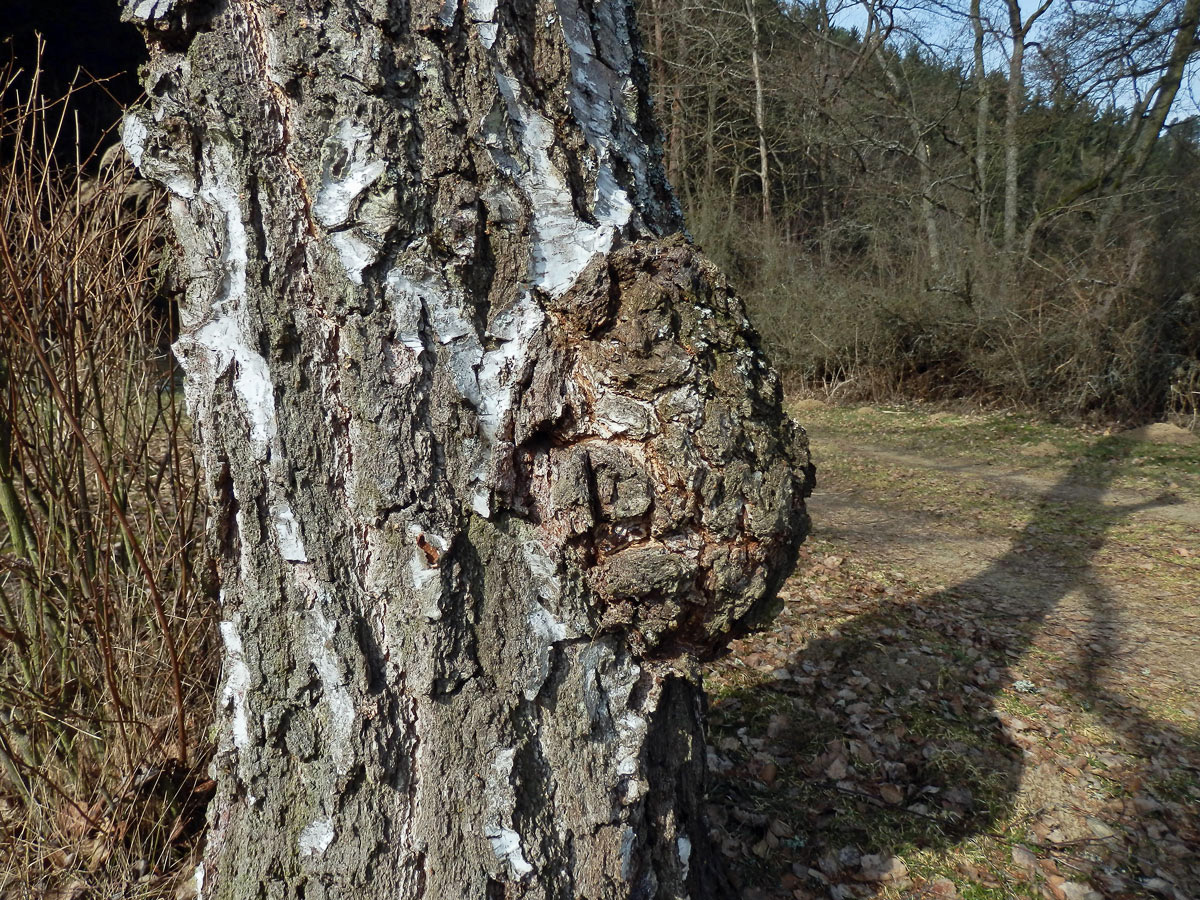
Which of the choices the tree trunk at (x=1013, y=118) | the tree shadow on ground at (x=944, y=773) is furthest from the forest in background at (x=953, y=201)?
the tree shadow on ground at (x=944, y=773)

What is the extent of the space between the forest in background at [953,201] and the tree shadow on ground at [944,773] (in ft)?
26.6

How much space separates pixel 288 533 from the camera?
4.42 feet

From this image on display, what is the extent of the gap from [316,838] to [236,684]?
0.31m

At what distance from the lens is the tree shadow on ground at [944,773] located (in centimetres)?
212

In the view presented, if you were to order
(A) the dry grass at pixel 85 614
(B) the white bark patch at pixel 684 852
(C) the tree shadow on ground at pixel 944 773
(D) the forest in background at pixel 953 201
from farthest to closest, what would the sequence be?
(D) the forest in background at pixel 953 201 → (C) the tree shadow on ground at pixel 944 773 → (A) the dry grass at pixel 85 614 → (B) the white bark patch at pixel 684 852

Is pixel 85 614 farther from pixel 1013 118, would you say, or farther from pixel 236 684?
pixel 1013 118

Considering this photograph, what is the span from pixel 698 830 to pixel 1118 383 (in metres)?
10.4

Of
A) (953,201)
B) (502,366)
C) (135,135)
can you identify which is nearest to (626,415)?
(502,366)

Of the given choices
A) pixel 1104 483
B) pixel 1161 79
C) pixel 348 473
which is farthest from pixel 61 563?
pixel 1161 79

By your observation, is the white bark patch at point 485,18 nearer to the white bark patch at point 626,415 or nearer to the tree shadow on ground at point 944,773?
the white bark patch at point 626,415

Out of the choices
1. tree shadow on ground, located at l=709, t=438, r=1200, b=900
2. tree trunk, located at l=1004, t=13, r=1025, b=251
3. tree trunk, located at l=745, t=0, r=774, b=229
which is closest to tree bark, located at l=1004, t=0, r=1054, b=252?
tree trunk, located at l=1004, t=13, r=1025, b=251

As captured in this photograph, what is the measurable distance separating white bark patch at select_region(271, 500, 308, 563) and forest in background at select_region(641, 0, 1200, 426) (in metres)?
10.9

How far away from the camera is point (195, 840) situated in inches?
80.9

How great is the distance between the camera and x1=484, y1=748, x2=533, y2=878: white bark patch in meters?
1.40
